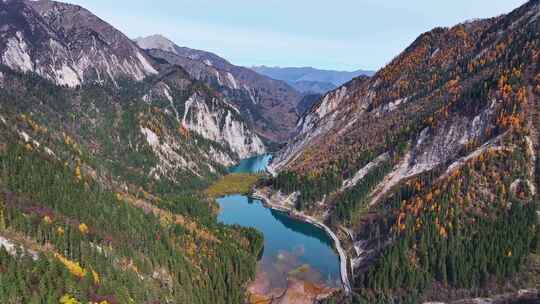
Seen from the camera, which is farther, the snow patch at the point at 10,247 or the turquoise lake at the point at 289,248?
the turquoise lake at the point at 289,248

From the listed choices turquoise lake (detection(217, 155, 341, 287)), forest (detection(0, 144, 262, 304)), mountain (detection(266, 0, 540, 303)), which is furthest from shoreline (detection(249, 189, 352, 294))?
forest (detection(0, 144, 262, 304))

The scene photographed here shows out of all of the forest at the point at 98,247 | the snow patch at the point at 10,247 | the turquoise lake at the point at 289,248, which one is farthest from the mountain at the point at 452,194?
the snow patch at the point at 10,247

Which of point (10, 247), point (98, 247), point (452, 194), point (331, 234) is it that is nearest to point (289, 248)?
point (331, 234)

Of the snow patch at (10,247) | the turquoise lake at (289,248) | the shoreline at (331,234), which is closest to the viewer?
the snow patch at (10,247)

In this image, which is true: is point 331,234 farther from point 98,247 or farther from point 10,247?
point 10,247

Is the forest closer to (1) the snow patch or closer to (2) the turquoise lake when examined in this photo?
(1) the snow patch

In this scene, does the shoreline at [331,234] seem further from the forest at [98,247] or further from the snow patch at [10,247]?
the snow patch at [10,247]
